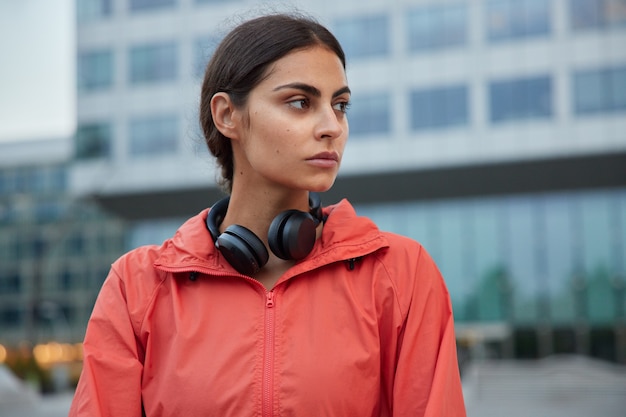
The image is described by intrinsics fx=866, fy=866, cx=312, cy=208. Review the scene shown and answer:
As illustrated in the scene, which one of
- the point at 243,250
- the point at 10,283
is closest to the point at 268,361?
the point at 243,250

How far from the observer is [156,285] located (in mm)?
2506

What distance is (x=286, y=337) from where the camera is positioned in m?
2.32

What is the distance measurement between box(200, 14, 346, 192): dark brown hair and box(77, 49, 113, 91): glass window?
4011cm

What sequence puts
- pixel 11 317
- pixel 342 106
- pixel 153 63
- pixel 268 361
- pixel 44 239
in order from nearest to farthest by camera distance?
pixel 268 361
pixel 342 106
pixel 153 63
pixel 11 317
pixel 44 239

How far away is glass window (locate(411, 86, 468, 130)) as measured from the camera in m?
36.9

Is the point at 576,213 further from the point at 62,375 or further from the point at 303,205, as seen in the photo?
the point at 303,205

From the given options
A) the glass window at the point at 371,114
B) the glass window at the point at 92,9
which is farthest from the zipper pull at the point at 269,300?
the glass window at the point at 92,9

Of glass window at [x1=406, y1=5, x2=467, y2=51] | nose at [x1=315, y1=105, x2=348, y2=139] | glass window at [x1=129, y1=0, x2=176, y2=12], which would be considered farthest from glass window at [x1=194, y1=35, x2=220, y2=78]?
glass window at [x1=129, y1=0, x2=176, y2=12]

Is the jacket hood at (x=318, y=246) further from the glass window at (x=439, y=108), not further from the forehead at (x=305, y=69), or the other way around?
the glass window at (x=439, y=108)

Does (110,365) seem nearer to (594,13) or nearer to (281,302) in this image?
(281,302)

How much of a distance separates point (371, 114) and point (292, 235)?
3577 centimetres

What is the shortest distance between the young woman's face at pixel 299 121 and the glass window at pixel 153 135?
125 feet

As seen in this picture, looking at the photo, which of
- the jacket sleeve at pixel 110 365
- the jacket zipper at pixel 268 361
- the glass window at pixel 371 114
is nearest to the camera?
the jacket zipper at pixel 268 361

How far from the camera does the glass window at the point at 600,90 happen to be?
116ft
